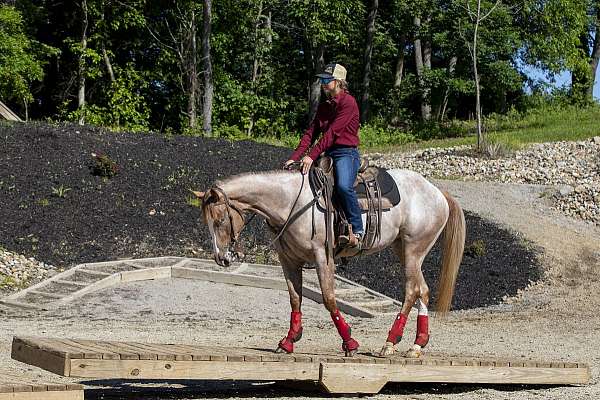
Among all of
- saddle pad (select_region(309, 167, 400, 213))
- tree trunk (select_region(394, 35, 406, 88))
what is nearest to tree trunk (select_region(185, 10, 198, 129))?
tree trunk (select_region(394, 35, 406, 88))

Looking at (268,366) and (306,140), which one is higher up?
(306,140)

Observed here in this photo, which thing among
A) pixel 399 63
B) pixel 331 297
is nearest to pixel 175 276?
pixel 331 297

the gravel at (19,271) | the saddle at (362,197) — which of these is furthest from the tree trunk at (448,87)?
the saddle at (362,197)

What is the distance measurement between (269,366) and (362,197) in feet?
6.90

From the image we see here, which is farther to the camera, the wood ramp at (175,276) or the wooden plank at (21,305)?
the wood ramp at (175,276)

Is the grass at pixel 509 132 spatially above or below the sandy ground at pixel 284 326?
above

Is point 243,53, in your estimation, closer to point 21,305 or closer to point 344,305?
point 344,305

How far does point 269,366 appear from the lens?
855 centimetres

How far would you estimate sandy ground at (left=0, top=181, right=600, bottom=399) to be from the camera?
979cm

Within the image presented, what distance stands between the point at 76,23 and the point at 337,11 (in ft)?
31.3

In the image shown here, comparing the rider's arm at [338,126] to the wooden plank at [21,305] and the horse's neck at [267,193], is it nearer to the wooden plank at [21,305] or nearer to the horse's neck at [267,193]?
the horse's neck at [267,193]

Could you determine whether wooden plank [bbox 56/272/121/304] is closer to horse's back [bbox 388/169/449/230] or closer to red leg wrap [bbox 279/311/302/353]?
red leg wrap [bbox 279/311/302/353]

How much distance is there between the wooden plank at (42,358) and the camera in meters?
7.60

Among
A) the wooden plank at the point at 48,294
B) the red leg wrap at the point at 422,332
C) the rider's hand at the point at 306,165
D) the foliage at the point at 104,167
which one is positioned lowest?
the wooden plank at the point at 48,294
